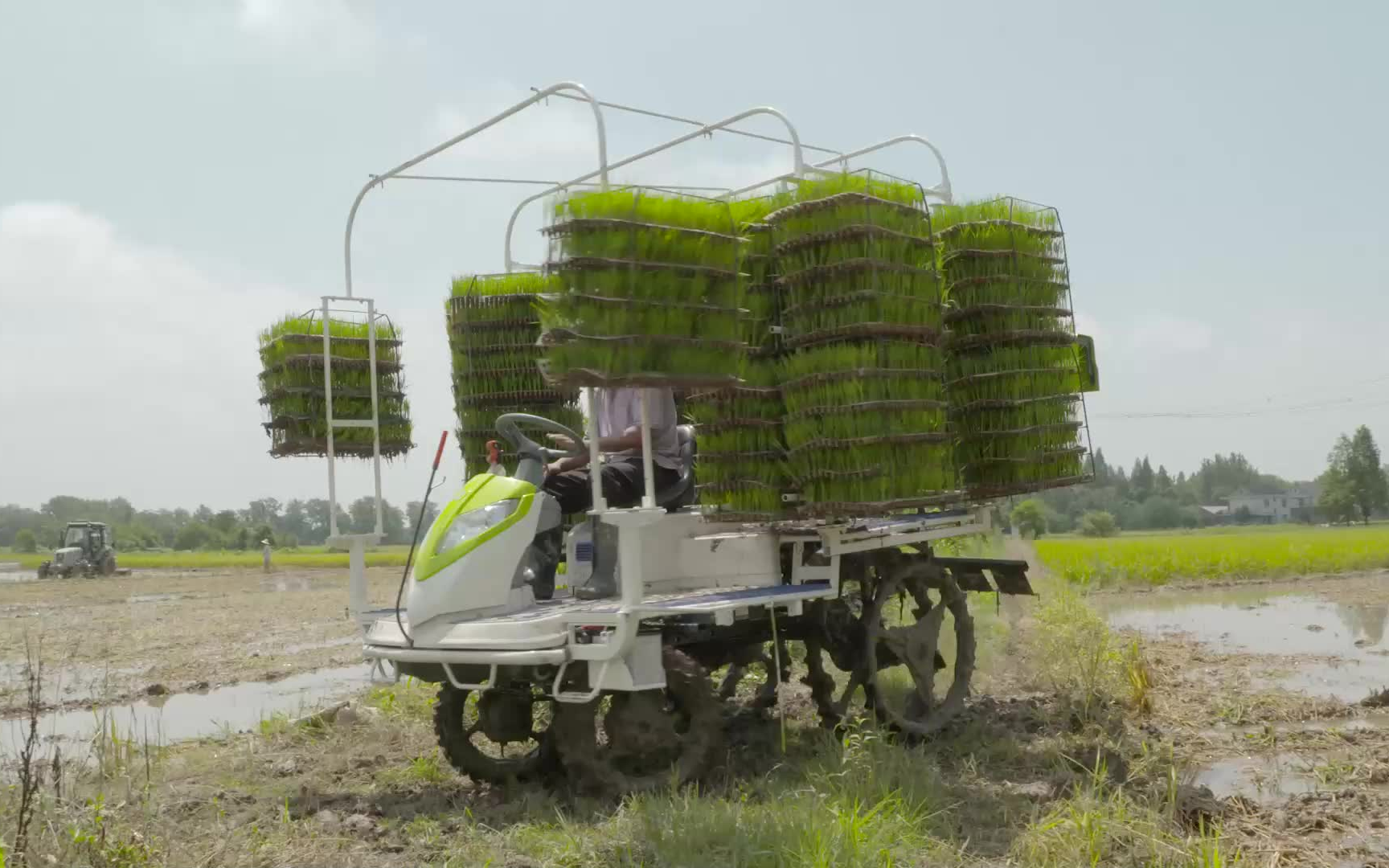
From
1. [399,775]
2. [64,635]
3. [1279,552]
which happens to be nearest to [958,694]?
[399,775]

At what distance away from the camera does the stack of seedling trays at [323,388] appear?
7305 millimetres

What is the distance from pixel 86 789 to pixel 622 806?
256cm

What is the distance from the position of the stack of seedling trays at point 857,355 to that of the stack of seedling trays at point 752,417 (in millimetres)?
106

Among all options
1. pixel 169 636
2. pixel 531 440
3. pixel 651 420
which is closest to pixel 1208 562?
pixel 169 636

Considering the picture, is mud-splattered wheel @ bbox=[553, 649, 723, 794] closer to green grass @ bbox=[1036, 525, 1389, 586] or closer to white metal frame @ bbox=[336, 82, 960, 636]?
white metal frame @ bbox=[336, 82, 960, 636]

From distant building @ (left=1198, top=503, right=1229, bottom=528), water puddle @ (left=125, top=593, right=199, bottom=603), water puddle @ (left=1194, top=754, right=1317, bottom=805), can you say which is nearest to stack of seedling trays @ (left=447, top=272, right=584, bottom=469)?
water puddle @ (left=1194, top=754, right=1317, bottom=805)

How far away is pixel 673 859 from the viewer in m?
4.18

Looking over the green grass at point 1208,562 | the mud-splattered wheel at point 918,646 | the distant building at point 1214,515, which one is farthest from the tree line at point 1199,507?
the mud-splattered wheel at point 918,646

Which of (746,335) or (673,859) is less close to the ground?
(746,335)

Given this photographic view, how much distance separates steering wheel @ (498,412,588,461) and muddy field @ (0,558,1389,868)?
68.3 inches

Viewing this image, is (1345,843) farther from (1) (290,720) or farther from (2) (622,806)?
(1) (290,720)

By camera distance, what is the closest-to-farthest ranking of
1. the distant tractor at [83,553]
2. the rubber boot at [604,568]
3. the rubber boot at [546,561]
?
the rubber boot at [604,568], the rubber boot at [546,561], the distant tractor at [83,553]

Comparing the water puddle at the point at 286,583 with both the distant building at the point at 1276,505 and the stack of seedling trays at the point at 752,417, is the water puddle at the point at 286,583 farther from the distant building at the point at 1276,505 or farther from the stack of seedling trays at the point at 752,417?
the distant building at the point at 1276,505

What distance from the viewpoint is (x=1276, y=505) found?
11994 cm
